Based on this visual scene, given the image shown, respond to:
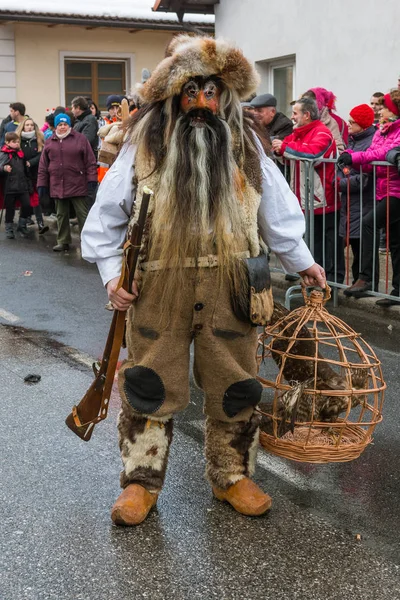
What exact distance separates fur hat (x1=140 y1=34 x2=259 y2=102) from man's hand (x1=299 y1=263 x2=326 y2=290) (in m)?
0.84

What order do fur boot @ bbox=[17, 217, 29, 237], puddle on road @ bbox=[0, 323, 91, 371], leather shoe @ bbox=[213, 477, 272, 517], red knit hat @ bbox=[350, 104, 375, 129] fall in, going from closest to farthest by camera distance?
leather shoe @ bbox=[213, 477, 272, 517] < puddle on road @ bbox=[0, 323, 91, 371] < red knit hat @ bbox=[350, 104, 375, 129] < fur boot @ bbox=[17, 217, 29, 237]

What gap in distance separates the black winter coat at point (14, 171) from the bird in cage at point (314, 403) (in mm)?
10508

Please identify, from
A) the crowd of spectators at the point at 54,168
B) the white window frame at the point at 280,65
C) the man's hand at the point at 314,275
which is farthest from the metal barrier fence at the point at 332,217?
the white window frame at the point at 280,65

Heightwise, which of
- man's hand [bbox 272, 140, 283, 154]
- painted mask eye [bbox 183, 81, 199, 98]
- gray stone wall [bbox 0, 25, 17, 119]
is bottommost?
painted mask eye [bbox 183, 81, 199, 98]

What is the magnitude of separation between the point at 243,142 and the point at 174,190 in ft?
1.24

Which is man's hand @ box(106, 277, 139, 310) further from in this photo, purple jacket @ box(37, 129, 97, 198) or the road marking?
purple jacket @ box(37, 129, 97, 198)

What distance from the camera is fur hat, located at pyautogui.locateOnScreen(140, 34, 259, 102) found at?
3.42 metres

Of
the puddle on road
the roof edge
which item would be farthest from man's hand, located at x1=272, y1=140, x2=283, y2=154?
the roof edge

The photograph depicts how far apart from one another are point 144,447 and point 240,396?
46cm

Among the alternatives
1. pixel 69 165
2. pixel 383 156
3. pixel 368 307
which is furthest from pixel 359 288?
pixel 69 165

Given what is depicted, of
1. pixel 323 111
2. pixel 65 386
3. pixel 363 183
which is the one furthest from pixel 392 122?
pixel 65 386

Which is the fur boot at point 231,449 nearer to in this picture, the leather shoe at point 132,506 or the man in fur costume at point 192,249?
the man in fur costume at point 192,249

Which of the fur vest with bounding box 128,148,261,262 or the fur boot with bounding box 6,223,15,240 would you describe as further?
the fur boot with bounding box 6,223,15,240

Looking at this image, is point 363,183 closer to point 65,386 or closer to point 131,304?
point 65,386
